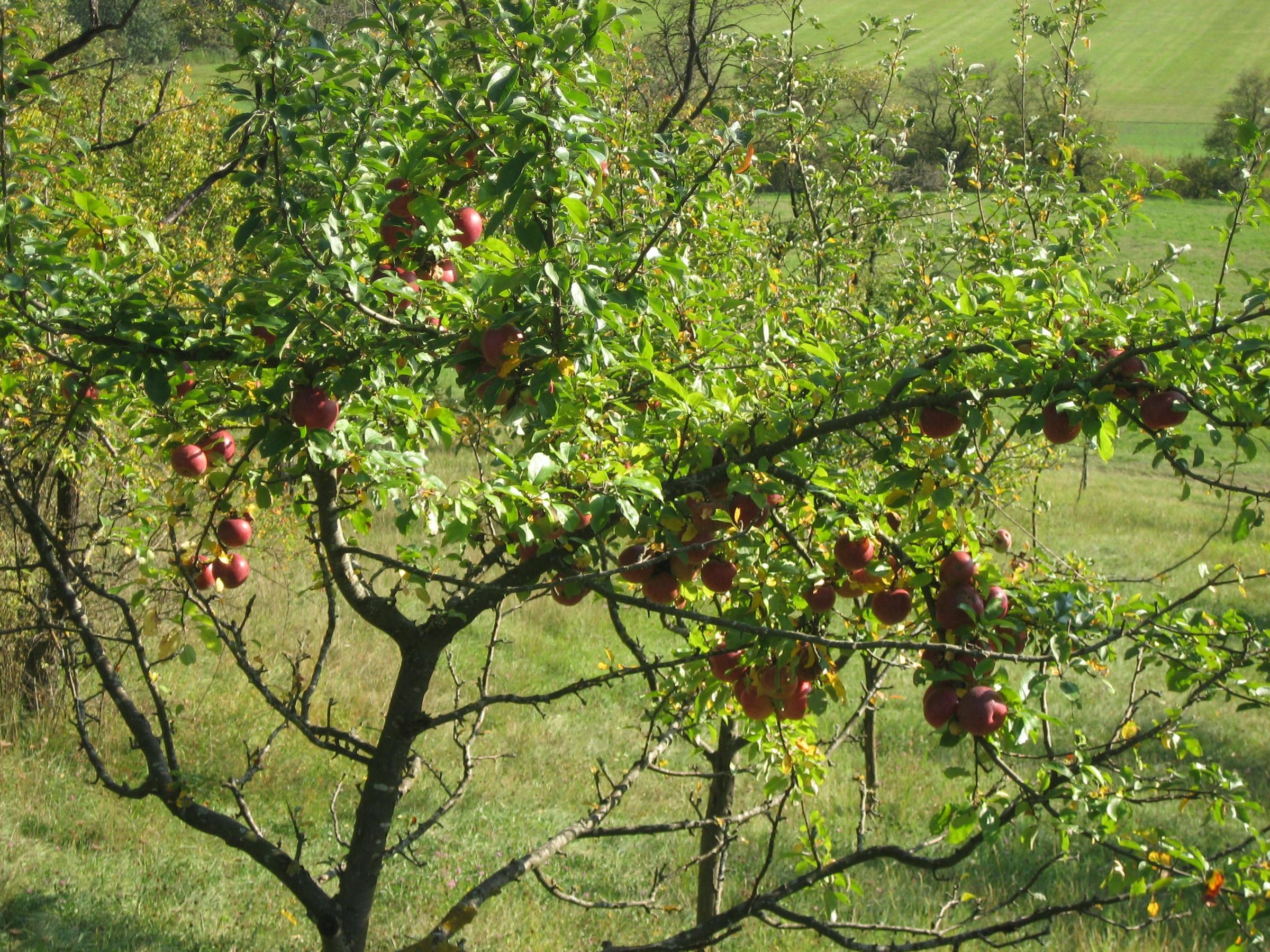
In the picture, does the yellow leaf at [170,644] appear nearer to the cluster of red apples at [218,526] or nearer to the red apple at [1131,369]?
the cluster of red apples at [218,526]

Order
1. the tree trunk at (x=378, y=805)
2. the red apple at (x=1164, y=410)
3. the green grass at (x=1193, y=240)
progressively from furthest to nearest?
the green grass at (x=1193, y=240), the tree trunk at (x=378, y=805), the red apple at (x=1164, y=410)

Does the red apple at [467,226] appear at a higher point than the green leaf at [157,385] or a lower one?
higher

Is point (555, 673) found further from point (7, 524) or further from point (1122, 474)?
point (1122, 474)

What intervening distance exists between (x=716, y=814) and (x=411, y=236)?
255 cm

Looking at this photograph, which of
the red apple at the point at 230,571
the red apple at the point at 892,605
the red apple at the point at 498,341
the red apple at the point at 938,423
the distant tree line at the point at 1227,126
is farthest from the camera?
the distant tree line at the point at 1227,126

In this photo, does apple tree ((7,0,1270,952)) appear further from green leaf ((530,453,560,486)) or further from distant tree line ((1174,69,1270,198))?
distant tree line ((1174,69,1270,198))

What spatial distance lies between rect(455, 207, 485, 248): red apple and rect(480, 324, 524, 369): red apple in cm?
64

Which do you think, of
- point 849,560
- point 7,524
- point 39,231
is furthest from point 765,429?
point 7,524

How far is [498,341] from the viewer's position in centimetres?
167

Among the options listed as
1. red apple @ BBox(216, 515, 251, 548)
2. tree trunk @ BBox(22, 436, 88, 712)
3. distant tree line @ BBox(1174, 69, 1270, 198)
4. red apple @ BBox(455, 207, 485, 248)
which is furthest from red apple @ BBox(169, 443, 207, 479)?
distant tree line @ BBox(1174, 69, 1270, 198)

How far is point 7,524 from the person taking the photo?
643 cm

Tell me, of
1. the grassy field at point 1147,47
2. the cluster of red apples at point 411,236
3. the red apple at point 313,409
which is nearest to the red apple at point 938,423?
the cluster of red apples at point 411,236

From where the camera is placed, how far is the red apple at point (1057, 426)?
1650mm

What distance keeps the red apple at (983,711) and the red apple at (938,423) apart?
43cm
